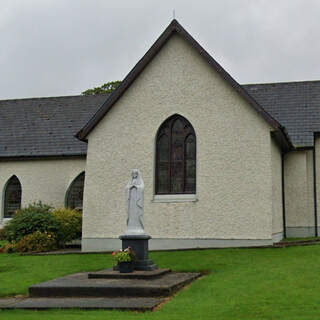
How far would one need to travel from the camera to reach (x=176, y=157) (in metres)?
20.6

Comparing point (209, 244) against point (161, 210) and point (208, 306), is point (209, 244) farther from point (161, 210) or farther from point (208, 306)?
point (208, 306)

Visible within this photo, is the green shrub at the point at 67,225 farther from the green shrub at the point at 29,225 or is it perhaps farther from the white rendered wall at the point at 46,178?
the white rendered wall at the point at 46,178

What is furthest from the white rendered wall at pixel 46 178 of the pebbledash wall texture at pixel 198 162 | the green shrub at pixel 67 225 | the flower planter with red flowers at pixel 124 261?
the flower planter with red flowers at pixel 124 261

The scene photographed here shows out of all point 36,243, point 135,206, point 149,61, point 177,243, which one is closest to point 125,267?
point 135,206

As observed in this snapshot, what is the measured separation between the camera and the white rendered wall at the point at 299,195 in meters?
22.7

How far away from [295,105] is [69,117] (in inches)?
473

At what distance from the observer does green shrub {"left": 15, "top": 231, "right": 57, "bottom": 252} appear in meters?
21.2

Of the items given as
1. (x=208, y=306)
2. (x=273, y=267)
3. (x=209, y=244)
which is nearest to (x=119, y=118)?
(x=209, y=244)

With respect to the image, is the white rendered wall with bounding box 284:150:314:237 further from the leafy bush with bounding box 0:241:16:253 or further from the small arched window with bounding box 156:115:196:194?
the leafy bush with bounding box 0:241:16:253

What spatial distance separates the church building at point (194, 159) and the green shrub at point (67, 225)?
1.79 metres

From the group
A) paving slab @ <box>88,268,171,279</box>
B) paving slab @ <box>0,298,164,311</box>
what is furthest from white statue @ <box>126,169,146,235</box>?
paving slab @ <box>0,298,164,311</box>

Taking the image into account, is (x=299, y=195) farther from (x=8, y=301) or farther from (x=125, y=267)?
(x=8, y=301)

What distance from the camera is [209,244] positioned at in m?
19.3

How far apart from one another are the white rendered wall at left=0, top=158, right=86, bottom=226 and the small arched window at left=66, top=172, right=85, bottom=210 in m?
0.21
